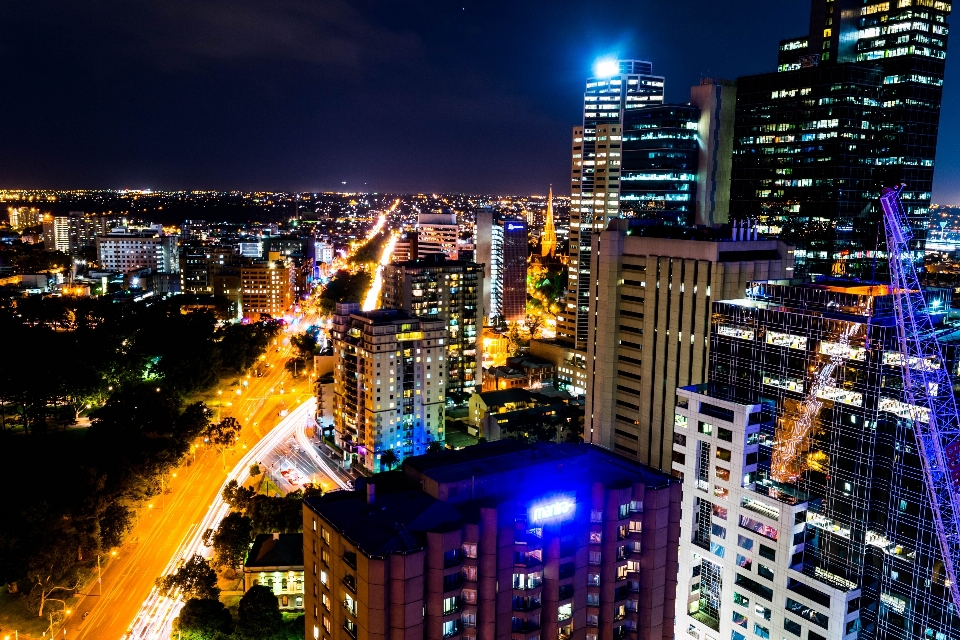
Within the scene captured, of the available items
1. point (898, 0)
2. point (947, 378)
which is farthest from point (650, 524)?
point (898, 0)

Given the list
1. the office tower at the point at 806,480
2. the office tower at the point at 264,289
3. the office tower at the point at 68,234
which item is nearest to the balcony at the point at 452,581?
the office tower at the point at 806,480

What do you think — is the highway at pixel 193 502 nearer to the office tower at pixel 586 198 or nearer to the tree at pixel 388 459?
the tree at pixel 388 459

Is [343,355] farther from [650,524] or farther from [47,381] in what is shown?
[650,524]

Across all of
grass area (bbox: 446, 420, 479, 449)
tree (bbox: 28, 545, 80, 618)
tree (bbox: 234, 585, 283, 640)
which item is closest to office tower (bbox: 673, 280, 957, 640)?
tree (bbox: 234, 585, 283, 640)

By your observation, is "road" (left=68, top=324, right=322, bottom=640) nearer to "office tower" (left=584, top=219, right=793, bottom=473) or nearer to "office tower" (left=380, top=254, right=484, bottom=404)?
"office tower" (left=380, top=254, right=484, bottom=404)

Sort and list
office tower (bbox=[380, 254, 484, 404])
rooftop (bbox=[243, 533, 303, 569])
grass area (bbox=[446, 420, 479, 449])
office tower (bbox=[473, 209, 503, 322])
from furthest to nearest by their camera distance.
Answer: office tower (bbox=[473, 209, 503, 322]), office tower (bbox=[380, 254, 484, 404]), grass area (bbox=[446, 420, 479, 449]), rooftop (bbox=[243, 533, 303, 569])

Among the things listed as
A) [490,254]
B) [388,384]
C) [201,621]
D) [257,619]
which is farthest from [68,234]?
[257,619]
